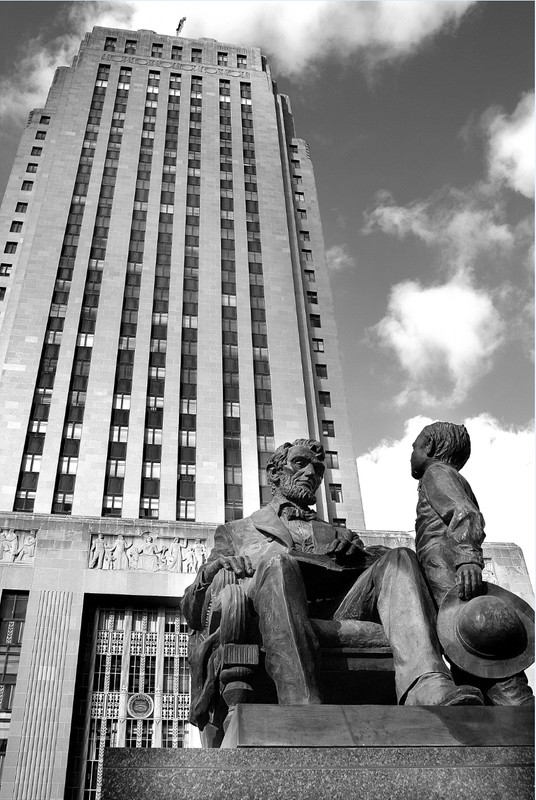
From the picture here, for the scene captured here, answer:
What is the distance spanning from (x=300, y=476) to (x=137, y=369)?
1811 inches

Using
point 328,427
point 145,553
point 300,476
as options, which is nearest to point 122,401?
point 328,427

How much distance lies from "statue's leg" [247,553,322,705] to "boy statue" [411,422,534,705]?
4.07 ft

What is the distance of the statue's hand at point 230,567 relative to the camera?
21.3 feet

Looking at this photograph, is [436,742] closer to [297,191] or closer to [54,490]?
[54,490]

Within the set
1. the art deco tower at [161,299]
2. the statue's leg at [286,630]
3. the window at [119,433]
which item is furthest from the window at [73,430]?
the statue's leg at [286,630]

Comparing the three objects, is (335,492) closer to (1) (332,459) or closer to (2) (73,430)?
(1) (332,459)

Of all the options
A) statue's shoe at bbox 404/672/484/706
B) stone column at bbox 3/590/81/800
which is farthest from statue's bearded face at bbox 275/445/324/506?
stone column at bbox 3/590/81/800

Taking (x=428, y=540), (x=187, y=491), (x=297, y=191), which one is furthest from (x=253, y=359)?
(x=428, y=540)

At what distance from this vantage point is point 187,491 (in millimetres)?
47562

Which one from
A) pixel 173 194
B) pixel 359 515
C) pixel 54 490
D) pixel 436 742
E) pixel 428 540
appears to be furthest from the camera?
pixel 173 194

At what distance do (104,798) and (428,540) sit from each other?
3.63 m

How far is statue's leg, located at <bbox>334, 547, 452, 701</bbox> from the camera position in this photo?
18.3ft

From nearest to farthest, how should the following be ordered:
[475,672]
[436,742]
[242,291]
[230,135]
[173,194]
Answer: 1. [436,742]
2. [475,672]
3. [242,291]
4. [173,194]
5. [230,135]

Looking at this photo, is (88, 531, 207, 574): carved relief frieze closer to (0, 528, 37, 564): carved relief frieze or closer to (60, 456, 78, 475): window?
(0, 528, 37, 564): carved relief frieze
